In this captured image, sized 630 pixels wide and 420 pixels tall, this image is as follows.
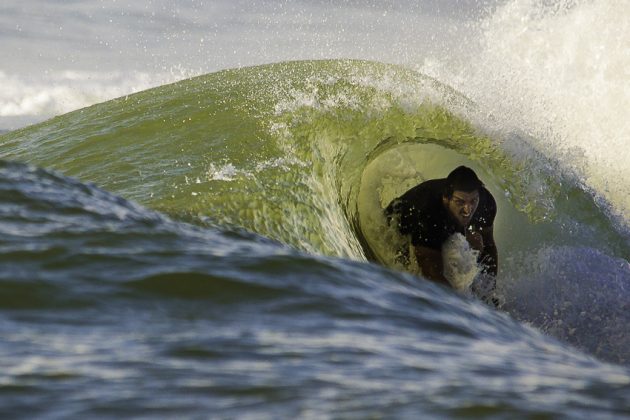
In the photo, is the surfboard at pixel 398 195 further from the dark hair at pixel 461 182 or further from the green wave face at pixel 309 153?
the dark hair at pixel 461 182

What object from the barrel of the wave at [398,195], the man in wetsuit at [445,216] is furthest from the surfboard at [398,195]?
the man in wetsuit at [445,216]

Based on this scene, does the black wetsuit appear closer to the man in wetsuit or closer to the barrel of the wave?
the man in wetsuit

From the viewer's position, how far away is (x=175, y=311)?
3.57m

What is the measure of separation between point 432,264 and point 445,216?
41cm

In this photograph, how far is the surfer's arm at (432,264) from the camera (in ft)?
25.3

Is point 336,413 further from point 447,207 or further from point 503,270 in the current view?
point 503,270

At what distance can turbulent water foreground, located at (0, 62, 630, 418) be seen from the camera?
9.05 feet

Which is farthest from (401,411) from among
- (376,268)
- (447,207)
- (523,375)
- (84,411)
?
(447,207)

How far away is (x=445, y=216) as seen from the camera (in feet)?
25.4

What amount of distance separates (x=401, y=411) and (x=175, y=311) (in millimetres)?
1258

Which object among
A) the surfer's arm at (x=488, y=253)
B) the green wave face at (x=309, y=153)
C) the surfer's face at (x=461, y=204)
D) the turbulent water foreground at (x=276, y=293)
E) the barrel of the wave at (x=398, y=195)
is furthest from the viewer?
the surfer's arm at (x=488, y=253)

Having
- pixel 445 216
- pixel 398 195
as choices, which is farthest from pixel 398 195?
pixel 445 216

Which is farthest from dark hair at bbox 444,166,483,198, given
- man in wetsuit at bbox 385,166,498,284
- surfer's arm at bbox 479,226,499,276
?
surfer's arm at bbox 479,226,499,276

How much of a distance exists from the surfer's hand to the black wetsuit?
6 cm
